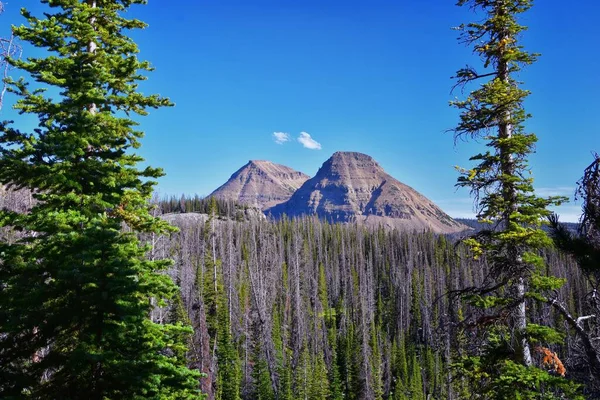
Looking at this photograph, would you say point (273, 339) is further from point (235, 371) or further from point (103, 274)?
point (103, 274)

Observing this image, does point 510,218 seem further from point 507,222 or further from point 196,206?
point 196,206

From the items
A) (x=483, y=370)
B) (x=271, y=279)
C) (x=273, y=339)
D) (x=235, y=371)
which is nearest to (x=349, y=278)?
(x=271, y=279)

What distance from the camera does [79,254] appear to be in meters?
6.88

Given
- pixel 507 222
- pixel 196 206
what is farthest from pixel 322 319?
pixel 196 206

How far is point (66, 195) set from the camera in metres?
7.78

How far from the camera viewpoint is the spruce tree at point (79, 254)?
23.1 ft

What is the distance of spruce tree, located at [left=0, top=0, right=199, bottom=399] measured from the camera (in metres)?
7.05

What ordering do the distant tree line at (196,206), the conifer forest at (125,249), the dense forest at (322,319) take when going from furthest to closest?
the distant tree line at (196,206), the dense forest at (322,319), the conifer forest at (125,249)

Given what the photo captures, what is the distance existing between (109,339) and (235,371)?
34.4 metres

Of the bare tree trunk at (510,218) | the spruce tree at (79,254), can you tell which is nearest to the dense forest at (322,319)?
the bare tree trunk at (510,218)

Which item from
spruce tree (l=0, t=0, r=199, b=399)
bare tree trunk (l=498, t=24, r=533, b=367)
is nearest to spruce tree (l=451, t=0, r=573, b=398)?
bare tree trunk (l=498, t=24, r=533, b=367)

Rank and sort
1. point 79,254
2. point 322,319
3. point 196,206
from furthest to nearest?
point 196,206 < point 322,319 < point 79,254

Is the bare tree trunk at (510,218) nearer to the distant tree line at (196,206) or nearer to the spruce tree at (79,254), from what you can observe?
the spruce tree at (79,254)

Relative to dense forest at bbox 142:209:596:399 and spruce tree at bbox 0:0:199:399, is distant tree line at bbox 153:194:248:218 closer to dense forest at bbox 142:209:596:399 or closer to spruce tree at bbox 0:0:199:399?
dense forest at bbox 142:209:596:399
